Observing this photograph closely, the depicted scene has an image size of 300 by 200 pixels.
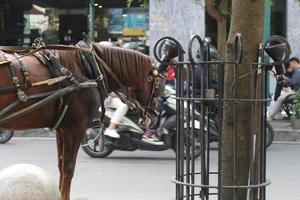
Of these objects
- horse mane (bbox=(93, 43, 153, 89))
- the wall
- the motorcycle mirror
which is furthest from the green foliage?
the motorcycle mirror

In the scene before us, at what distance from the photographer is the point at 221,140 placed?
204 inches

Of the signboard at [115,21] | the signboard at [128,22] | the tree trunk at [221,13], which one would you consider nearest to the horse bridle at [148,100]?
the tree trunk at [221,13]

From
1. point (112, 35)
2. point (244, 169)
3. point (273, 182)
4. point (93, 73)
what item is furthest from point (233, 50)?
point (112, 35)

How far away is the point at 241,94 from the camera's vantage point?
5398 millimetres

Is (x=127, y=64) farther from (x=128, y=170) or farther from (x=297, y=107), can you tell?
(x=297, y=107)

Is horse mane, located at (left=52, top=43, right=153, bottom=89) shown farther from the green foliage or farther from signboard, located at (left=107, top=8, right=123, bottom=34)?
signboard, located at (left=107, top=8, right=123, bottom=34)

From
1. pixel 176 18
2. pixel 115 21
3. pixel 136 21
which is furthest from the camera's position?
pixel 115 21

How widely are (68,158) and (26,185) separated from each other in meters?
2.02

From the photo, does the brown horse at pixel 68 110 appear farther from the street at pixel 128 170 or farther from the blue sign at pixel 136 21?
the blue sign at pixel 136 21

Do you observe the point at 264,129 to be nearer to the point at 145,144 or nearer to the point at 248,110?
the point at 248,110

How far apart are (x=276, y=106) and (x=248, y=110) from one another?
953 centimetres

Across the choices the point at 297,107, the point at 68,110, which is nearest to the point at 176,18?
the point at 297,107

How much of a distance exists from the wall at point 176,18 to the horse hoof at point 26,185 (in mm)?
13499

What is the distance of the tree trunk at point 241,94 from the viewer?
5.39 m
